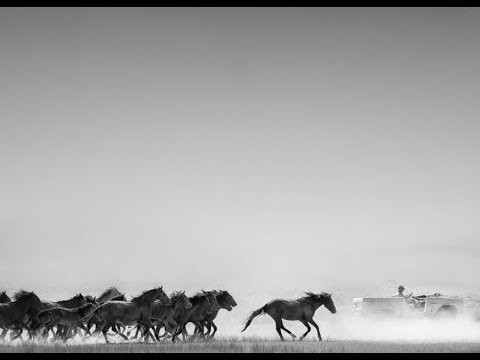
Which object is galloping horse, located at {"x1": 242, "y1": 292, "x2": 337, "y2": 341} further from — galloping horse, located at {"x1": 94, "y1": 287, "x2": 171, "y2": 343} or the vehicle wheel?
the vehicle wheel

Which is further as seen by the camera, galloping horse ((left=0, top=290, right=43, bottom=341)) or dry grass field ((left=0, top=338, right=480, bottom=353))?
galloping horse ((left=0, top=290, right=43, bottom=341))

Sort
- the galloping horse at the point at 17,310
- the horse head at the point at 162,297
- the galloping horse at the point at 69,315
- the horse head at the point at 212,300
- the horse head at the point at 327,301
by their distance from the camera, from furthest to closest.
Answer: the horse head at the point at 212,300, the horse head at the point at 327,301, the galloping horse at the point at 69,315, the horse head at the point at 162,297, the galloping horse at the point at 17,310

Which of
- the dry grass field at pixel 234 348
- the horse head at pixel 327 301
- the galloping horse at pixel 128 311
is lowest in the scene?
the dry grass field at pixel 234 348

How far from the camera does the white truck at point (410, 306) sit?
1339 inches

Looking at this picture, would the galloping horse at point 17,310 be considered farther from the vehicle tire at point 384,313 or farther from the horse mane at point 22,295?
the vehicle tire at point 384,313

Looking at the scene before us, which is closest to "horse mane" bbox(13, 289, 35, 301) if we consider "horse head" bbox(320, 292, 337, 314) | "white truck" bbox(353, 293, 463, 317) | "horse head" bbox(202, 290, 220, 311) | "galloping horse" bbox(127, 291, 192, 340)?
"galloping horse" bbox(127, 291, 192, 340)

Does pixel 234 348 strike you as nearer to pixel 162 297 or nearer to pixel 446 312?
A: pixel 162 297

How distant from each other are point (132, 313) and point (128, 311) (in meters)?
0.16

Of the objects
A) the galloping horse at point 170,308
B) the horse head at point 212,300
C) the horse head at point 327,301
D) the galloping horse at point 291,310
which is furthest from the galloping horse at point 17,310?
the horse head at point 327,301

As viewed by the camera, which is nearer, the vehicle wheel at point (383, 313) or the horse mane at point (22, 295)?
the horse mane at point (22, 295)

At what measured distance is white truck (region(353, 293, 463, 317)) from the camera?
34.0m

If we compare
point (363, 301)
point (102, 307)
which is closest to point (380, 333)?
point (363, 301)
